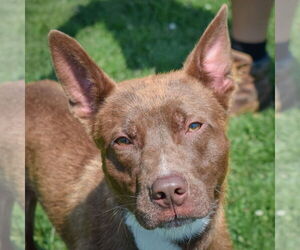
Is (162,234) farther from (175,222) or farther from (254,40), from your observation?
(254,40)

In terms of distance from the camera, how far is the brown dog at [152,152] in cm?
350

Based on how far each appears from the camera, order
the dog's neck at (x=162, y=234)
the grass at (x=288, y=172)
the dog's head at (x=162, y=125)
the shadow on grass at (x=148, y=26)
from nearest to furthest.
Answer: the dog's head at (x=162, y=125) → the dog's neck at (x=162, y=234) → the grass at (x=288, y=172) → the shadow on grass at (x=148, y=26)

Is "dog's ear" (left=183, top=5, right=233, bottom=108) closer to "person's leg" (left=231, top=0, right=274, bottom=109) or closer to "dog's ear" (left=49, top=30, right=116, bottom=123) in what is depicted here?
"dog's ear" (left=49, top=30, right=116, bottom=123)

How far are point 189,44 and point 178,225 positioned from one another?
5004 millimetres

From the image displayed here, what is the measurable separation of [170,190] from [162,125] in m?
0.47

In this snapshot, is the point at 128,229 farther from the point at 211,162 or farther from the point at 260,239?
the point at 260,239

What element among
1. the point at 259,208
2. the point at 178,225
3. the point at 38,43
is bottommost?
the point at 38,43

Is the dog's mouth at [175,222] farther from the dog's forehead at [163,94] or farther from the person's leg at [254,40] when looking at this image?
the person's leg at [254,40]

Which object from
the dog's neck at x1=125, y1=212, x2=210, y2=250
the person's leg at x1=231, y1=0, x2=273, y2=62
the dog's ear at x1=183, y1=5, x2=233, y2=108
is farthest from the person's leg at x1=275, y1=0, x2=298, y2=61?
the dog's neck at x1=125, y1=212, x2=210, y2=250

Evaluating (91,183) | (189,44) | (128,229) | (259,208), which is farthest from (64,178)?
(189,44)

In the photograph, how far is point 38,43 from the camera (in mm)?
8477

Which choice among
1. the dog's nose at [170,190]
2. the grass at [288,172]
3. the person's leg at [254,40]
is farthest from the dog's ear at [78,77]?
the person's leg at [254,40]

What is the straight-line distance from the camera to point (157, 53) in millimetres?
8055

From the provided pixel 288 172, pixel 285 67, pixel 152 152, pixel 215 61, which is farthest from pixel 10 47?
pixel 285 67
